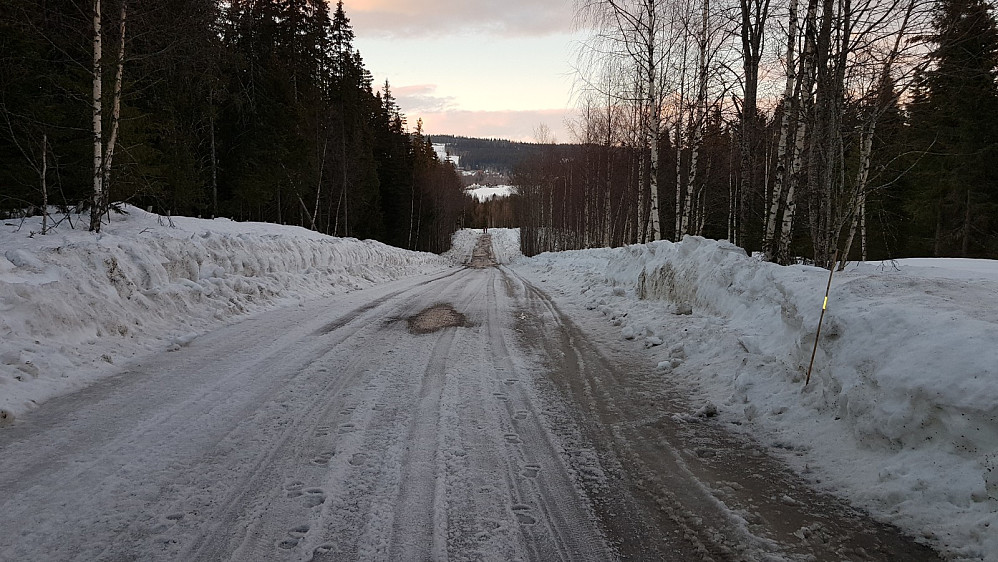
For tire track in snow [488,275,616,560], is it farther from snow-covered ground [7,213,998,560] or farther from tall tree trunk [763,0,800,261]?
tall tree trunk [763,0,800,261]

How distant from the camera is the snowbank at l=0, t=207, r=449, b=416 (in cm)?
483

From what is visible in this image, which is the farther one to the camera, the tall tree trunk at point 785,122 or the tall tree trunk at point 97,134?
the tall tree trunk at point 97,134

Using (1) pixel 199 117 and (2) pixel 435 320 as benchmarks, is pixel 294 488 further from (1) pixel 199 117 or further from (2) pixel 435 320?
(1) pixel 199 117

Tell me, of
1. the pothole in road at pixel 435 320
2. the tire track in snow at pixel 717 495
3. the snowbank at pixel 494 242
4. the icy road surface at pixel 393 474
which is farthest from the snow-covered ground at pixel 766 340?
the snowbank at pixel 494 242

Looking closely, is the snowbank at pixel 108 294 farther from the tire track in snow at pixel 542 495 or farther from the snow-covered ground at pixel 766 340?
the tire track in snow at pixel 542 495

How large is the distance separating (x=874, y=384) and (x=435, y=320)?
21.2 feet

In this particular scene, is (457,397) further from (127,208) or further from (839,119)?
(127,208)

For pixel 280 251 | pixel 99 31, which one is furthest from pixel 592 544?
pixel 99 31

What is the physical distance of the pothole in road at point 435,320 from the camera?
25.9 ft

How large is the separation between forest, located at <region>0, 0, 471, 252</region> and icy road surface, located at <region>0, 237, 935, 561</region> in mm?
8328

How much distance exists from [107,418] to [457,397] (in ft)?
9.59

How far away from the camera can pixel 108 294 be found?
641cm

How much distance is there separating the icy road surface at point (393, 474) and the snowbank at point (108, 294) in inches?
23.3

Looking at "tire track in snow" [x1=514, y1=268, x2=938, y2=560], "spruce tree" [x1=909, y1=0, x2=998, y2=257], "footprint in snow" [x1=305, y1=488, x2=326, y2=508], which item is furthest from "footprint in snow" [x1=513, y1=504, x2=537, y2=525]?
"spruce tree" [x1=909, y1=0, x2=998, y2=257]
